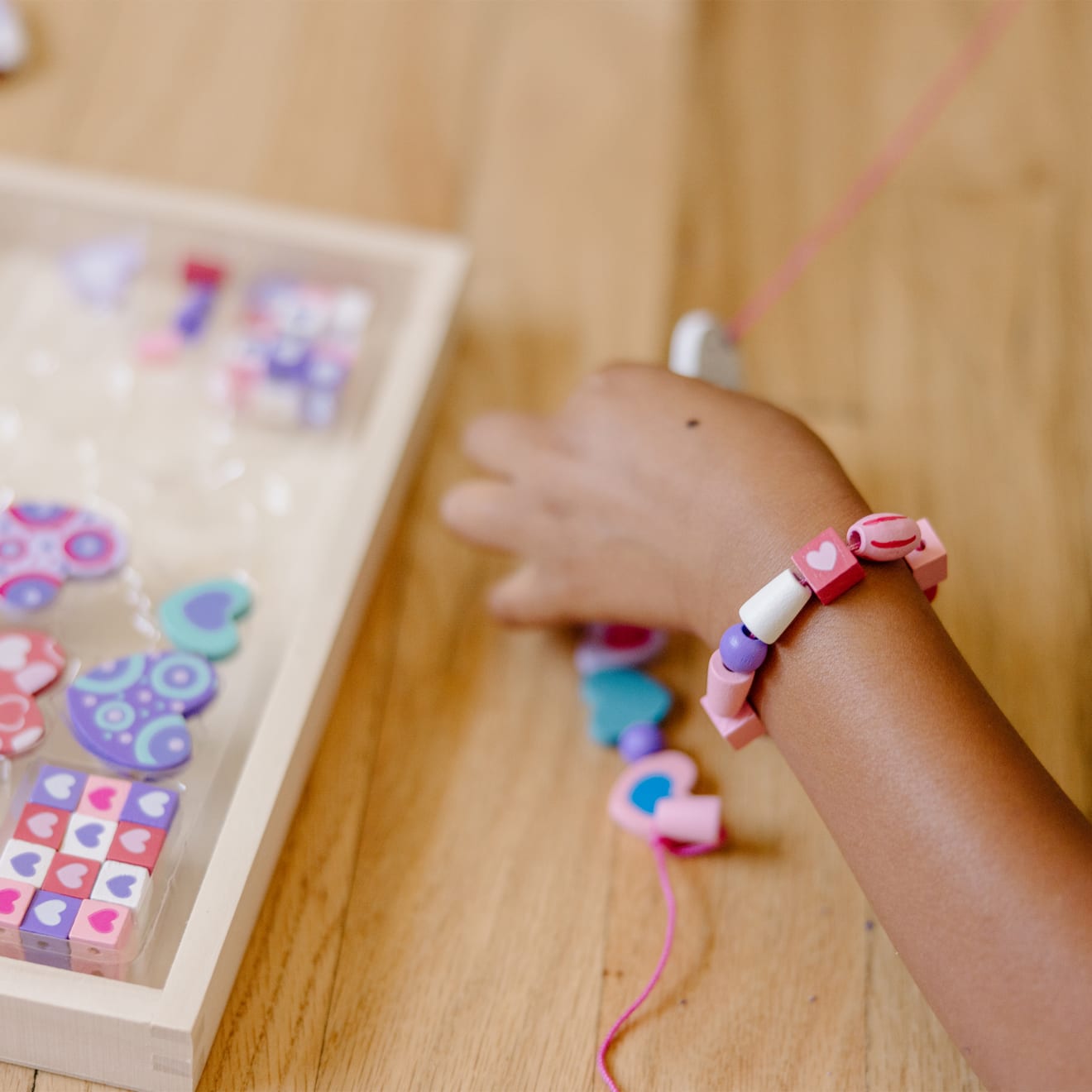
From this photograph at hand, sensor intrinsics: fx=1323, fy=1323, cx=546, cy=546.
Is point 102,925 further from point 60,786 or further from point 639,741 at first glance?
point 639,741

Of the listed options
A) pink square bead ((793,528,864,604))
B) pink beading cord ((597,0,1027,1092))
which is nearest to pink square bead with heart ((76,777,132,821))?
pink square bead ((793,528,864,604))

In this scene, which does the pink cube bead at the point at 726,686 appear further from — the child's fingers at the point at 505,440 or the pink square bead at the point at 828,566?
the child's fingers at the point at 505,440

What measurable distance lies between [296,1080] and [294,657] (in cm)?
22

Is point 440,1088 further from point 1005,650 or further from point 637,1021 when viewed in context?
point 1005,650

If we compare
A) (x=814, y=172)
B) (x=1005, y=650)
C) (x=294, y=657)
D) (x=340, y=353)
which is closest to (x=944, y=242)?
(x=814, y=172)

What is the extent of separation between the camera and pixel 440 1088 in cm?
64

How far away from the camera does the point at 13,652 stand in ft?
2.33

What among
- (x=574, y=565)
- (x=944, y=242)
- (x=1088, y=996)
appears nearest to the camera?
(x=1088, y=996)

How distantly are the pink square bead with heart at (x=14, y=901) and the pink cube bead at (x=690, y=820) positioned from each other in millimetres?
325

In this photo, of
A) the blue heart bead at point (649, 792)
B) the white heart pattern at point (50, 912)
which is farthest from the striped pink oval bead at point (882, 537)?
the white heart pattern at point (50, 912)

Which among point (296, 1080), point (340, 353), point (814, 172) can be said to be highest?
point (814, 172)

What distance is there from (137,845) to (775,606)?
332mm

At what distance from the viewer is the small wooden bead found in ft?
2.00

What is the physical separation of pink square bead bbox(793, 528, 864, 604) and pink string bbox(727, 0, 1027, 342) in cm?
41
